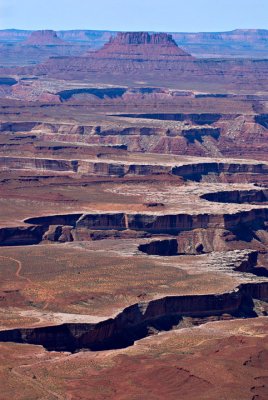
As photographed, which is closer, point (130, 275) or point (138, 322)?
point (138, 322)

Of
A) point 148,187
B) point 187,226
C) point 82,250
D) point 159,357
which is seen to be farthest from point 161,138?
point 159,357

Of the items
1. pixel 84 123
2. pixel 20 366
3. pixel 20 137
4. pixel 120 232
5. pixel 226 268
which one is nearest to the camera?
pixel 20 366

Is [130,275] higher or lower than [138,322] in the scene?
higher

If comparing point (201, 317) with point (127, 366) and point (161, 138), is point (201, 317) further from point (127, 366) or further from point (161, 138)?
point (161, 138)

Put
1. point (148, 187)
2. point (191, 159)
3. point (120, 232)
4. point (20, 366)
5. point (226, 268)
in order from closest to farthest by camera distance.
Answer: point (20, 366), point (226, 268), point (120, 232), point (148, 187), point (191, 159)

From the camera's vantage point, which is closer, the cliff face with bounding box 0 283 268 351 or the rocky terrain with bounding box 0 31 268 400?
the rocky terrain with bounding box 0 31 268 400

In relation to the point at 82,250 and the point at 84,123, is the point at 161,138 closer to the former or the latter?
the point at 84,123

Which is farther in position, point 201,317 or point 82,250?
point 82,250

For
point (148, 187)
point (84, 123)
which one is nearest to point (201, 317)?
point (148, 187)

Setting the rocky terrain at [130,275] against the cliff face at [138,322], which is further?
the cliff face at [138,322]
